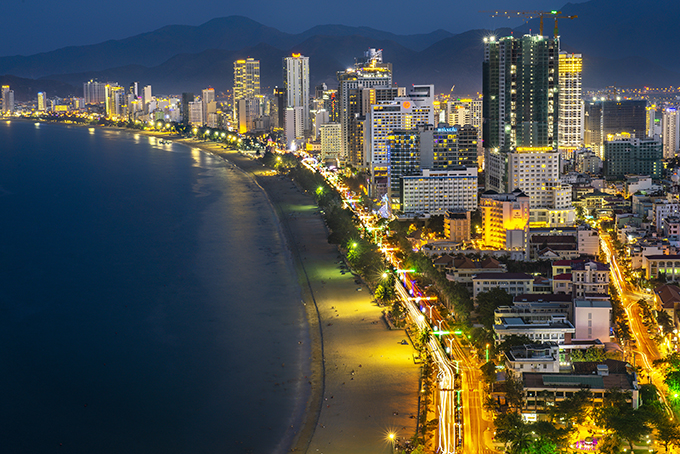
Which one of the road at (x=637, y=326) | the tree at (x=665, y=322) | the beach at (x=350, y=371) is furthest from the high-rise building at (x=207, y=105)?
the tree at (x=665, y=322)

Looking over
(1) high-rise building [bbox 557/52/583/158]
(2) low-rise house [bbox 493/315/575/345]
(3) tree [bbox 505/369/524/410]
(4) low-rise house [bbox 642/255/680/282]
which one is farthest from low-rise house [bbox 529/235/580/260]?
(1) high-rise building [bbox 557/52/583/158]

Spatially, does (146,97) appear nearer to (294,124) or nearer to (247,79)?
(247,79)

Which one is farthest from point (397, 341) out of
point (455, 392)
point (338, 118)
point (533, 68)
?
point (338, 118)

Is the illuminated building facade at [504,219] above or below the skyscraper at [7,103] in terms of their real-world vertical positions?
below

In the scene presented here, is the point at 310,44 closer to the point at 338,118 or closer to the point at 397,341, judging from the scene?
the point at 338,118

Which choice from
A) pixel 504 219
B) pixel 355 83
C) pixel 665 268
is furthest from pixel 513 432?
pixel 355 83

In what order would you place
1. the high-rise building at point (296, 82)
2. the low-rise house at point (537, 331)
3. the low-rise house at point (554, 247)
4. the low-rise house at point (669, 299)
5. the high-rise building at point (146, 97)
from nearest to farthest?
the low-rise house at point (537, 331), the low-rise house at point (669, 299), the low-rise house at point (554, 247), the high-rise building at point (296, 82), the high-rise building at point (146, 97)

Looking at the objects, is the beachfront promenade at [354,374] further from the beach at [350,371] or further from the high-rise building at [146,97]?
the high-rise building at [146,97]

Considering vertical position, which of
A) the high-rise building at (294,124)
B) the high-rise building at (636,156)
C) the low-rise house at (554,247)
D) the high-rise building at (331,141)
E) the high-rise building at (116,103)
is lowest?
the low-rise house at (554,247)
